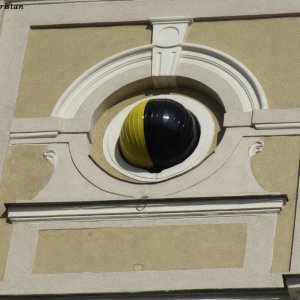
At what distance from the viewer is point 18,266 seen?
16.1m

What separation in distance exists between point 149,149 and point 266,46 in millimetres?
1598

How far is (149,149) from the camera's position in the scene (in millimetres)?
16609

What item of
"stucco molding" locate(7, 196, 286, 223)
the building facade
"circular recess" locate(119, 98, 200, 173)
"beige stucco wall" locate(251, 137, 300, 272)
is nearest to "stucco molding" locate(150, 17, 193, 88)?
the building facade

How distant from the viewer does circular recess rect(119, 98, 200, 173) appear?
16.6m

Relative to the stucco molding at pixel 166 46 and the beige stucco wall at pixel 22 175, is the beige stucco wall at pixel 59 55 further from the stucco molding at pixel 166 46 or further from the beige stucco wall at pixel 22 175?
the beige stucco wall at pixel 22 175

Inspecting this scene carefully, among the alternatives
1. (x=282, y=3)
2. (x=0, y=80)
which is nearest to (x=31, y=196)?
(x=0, y=80)

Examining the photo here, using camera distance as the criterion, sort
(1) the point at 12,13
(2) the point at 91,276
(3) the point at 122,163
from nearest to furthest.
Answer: (2) the point at 91,276, (3) the point at 122,163, (1) the point at 12,13

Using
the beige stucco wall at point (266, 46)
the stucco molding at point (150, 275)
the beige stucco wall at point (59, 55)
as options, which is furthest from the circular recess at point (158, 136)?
the beige stucco wall at point (59, 55)

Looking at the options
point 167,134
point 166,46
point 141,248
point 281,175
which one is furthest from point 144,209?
point 166,46

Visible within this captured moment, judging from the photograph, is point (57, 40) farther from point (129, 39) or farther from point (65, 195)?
point (65, 195)

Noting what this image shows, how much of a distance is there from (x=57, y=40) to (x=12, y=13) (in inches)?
24.0

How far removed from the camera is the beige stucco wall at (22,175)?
1661 cm

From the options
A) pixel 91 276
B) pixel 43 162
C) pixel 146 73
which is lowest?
pixel 91 276

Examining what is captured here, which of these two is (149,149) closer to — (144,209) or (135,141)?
(135,141)
